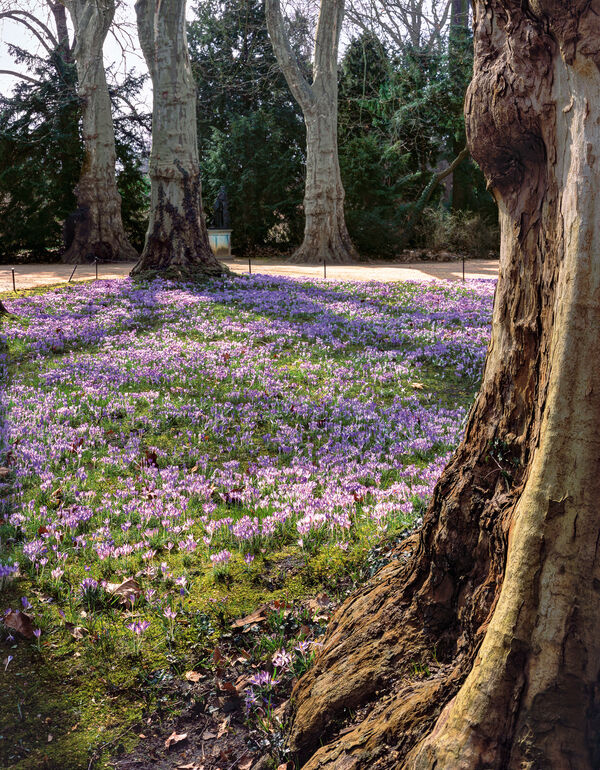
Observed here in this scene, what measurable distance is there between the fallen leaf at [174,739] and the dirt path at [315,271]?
1526cm

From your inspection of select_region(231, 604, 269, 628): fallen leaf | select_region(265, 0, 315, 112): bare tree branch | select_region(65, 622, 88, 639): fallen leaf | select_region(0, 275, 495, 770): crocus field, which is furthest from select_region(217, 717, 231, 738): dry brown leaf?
select_region(265, 0, 315, 112): bare tree branch

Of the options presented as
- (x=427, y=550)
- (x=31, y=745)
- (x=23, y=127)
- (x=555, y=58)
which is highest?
(x=23, y=127)

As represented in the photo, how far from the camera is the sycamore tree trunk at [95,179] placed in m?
24.2

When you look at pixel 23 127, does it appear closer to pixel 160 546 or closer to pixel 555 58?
pixel 160 546

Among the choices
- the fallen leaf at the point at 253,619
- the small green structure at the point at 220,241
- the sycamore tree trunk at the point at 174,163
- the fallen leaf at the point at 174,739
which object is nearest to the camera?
the fallen leaf at the point at 174,739

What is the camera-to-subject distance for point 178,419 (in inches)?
245

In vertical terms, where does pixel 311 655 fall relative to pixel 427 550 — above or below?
below

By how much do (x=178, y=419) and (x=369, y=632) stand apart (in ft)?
13.1

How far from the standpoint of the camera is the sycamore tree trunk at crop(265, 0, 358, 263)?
2158 cm

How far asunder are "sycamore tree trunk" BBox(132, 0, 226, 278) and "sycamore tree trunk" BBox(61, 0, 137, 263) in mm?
9663

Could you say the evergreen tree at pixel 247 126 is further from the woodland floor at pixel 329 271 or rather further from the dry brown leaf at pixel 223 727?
the dry brown leaf at pixel 223 727

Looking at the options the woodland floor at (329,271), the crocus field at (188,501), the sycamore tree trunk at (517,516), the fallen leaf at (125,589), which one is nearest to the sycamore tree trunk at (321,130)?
the woodland floor at (329,271)

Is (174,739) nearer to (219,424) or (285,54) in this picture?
(219,424)

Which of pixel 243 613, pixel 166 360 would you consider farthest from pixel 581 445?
pixel 166 360
